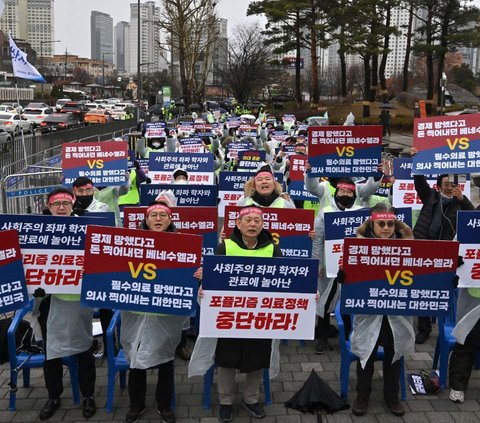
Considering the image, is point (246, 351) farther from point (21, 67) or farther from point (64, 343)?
point (21, 67)

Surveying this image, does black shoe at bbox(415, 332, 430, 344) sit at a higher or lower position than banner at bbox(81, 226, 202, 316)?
lower

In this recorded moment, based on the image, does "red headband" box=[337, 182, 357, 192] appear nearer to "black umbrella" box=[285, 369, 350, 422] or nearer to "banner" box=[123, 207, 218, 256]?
"banner" box=[123, 207, 218, 256]

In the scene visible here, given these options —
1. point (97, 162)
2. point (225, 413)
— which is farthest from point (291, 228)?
point (97, 162)

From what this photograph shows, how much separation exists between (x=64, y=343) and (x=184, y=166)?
5.80 meters

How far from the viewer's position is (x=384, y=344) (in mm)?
5121

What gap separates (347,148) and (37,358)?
4.43 metres

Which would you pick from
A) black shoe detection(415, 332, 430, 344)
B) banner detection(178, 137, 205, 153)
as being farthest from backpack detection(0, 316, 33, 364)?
banner detection(178, 137, 205, 153)

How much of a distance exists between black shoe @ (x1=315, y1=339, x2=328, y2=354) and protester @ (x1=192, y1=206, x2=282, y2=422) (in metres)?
1.42

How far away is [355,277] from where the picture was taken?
5035mm

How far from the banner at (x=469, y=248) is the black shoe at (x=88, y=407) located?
10.8 ft

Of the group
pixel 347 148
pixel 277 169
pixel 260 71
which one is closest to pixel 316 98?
pixel 260 71

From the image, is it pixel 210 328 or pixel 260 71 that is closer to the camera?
pixel 210 328

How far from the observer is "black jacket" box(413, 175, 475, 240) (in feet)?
22.0

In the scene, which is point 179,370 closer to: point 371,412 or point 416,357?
point 371,412
